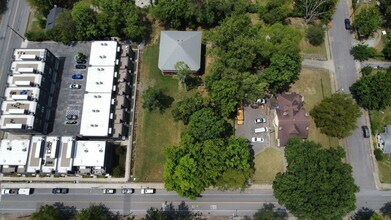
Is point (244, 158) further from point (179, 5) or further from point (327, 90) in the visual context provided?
point (179, 5)

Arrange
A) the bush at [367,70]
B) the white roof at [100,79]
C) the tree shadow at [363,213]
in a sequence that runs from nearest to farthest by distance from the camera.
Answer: the tree shadow at [363,213] → the white roof at [100,79] → the bush at [367,70]

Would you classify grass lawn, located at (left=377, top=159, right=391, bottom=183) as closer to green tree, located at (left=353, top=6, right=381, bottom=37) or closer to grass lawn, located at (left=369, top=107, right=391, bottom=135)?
grass lawn, located at (left=369, top=107, right=391, bottom=135)

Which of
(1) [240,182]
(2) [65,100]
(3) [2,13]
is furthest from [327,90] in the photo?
(3) [2,13]

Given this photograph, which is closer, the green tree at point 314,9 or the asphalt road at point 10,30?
the green tree at point 314,9

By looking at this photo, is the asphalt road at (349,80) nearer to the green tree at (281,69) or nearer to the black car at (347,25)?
the black car at (347,25)

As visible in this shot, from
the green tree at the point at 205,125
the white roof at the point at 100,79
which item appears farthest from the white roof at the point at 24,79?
the green tree at the point at 205,125

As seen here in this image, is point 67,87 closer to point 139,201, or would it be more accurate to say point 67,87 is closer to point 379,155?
point 139,201

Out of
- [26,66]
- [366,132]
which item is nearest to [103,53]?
[26,66]
